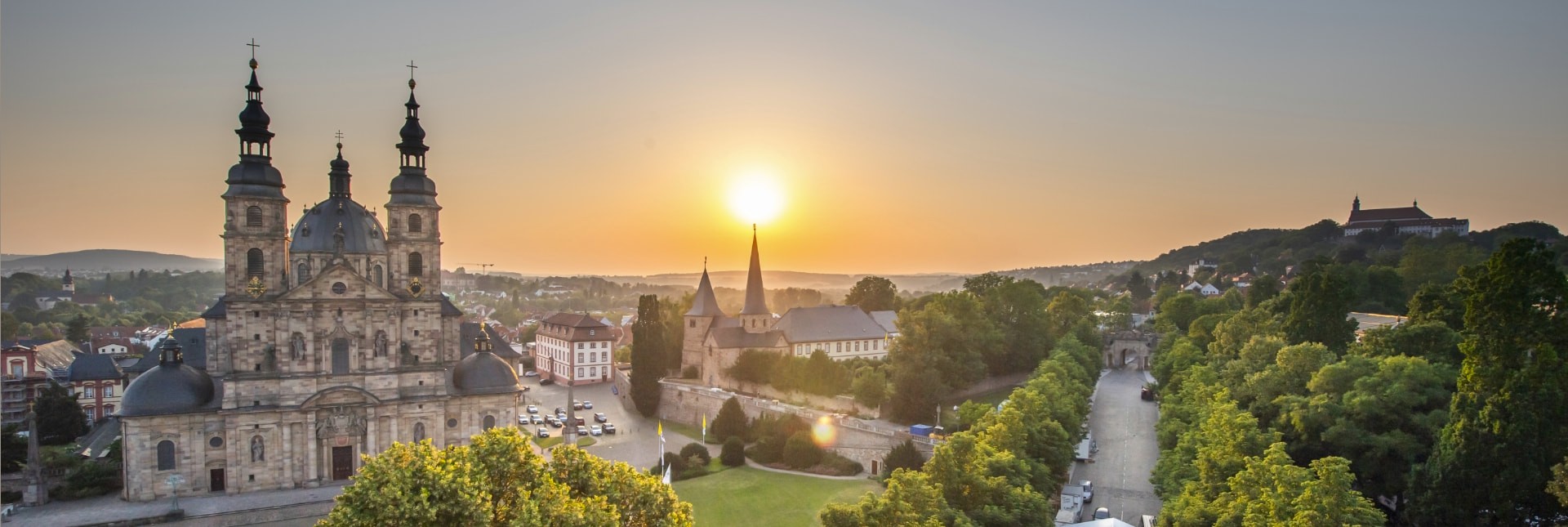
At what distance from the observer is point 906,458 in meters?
40.3

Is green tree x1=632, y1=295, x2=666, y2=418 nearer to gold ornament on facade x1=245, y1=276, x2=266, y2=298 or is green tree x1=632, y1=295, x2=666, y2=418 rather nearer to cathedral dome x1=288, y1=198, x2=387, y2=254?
cathedral dome x1=288, y1=198, x2=387, y2=254

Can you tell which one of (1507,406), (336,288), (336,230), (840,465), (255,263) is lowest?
(840,465)

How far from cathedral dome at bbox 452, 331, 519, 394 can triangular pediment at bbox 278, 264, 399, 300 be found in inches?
222

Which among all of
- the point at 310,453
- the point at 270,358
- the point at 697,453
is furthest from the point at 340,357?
the point at 697,453

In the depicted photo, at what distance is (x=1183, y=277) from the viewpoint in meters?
162

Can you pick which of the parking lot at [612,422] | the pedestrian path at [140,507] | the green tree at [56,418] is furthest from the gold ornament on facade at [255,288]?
the parking lot at [612,422]

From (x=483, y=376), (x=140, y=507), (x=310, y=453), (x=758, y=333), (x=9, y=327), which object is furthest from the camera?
(x=9, y=327)

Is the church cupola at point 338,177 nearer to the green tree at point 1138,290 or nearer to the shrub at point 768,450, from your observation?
the shrub at point 768,450

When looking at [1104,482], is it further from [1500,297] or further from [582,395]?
[582,395]

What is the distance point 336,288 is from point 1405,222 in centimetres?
15141

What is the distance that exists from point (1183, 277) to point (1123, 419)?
120 meters

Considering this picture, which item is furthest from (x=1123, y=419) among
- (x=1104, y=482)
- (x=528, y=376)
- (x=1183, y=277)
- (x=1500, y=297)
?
(x=1183, y=277)

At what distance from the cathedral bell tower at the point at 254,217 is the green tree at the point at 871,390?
3136 centimetres

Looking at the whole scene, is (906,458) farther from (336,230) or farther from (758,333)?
(336,230)
